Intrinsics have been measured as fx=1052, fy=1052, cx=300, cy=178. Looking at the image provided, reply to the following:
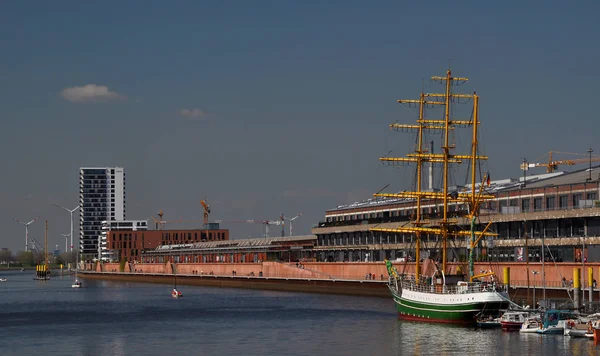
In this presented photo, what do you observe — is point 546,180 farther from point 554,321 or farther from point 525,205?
point 554,321

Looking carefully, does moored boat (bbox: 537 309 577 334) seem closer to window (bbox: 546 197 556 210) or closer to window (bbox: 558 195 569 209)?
window (bbox: 558 195 569 209)

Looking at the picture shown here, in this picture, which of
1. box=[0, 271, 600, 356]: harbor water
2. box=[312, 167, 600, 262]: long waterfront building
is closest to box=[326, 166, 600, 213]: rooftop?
box=[312, 167, 600, 262]: long waterfront building

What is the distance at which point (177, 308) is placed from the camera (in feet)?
461

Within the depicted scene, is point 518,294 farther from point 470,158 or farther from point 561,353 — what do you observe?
point 561,353

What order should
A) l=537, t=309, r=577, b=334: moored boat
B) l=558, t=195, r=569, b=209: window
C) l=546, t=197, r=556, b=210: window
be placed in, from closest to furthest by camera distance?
l=537, t=309, r=577, b=334: moored boat, l=558, t=195, r=569, b=209: window, l=546, t=197, r=556, b=210: window

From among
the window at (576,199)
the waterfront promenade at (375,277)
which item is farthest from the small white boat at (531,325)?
the window at (576,199)

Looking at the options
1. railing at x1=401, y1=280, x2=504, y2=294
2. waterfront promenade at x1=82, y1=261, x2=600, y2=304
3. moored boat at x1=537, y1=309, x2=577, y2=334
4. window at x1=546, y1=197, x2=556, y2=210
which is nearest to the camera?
moored boat at x1=537, y1=309, x2=577, y2=334

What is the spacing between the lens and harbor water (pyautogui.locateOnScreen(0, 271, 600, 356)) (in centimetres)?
8475

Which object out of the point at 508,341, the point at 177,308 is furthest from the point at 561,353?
the point at 177,308

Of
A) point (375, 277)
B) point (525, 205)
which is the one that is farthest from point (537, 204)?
point (375, 277)

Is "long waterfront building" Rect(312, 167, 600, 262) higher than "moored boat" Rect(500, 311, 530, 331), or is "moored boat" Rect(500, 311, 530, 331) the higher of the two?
"long waterfront building" Rect(312, 167, 600, 262)

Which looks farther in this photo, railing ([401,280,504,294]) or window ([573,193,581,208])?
window ([573,193,581,208])

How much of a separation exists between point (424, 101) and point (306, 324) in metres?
37.1

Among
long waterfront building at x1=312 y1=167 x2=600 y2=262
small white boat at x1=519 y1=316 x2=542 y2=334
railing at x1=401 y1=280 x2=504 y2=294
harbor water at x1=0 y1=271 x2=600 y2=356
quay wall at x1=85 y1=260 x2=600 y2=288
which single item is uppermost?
long waterfront building at x1=312 y1=167 x2=600 y2=262
